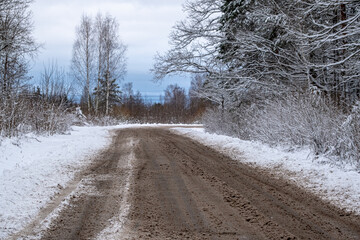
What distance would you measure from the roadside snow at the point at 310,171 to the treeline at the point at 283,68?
0.59 meters

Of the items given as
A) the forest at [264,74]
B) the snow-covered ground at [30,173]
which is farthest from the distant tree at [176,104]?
the snow-covered ground at [30,173]

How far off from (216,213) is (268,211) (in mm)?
845

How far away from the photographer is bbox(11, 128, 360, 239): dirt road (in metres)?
3.93

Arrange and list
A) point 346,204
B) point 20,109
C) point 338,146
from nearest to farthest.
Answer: point 346,204
point 338,146
point 20,109

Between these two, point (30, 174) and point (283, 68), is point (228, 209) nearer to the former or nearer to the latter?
point (30, 174)

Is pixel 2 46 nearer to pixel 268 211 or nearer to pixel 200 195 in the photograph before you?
pixel 200 195

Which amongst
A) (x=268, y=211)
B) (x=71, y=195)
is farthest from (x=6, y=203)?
(x=268, y=211)

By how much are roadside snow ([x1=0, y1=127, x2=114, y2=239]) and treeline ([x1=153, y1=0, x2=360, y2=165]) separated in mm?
6935

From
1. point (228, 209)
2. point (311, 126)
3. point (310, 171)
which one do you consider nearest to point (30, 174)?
point (228, 209)

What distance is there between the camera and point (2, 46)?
1619cm

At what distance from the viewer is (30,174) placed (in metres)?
6.92

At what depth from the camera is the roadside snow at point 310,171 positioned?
5.61 metres

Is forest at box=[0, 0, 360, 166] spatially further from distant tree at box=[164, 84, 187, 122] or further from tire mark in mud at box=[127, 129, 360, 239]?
distant tree at box=[164, 84, 187, 122]

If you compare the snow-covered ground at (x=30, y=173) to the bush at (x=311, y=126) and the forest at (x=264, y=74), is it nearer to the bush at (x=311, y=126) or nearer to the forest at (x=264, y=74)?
the forest at (x=264, y=74)
